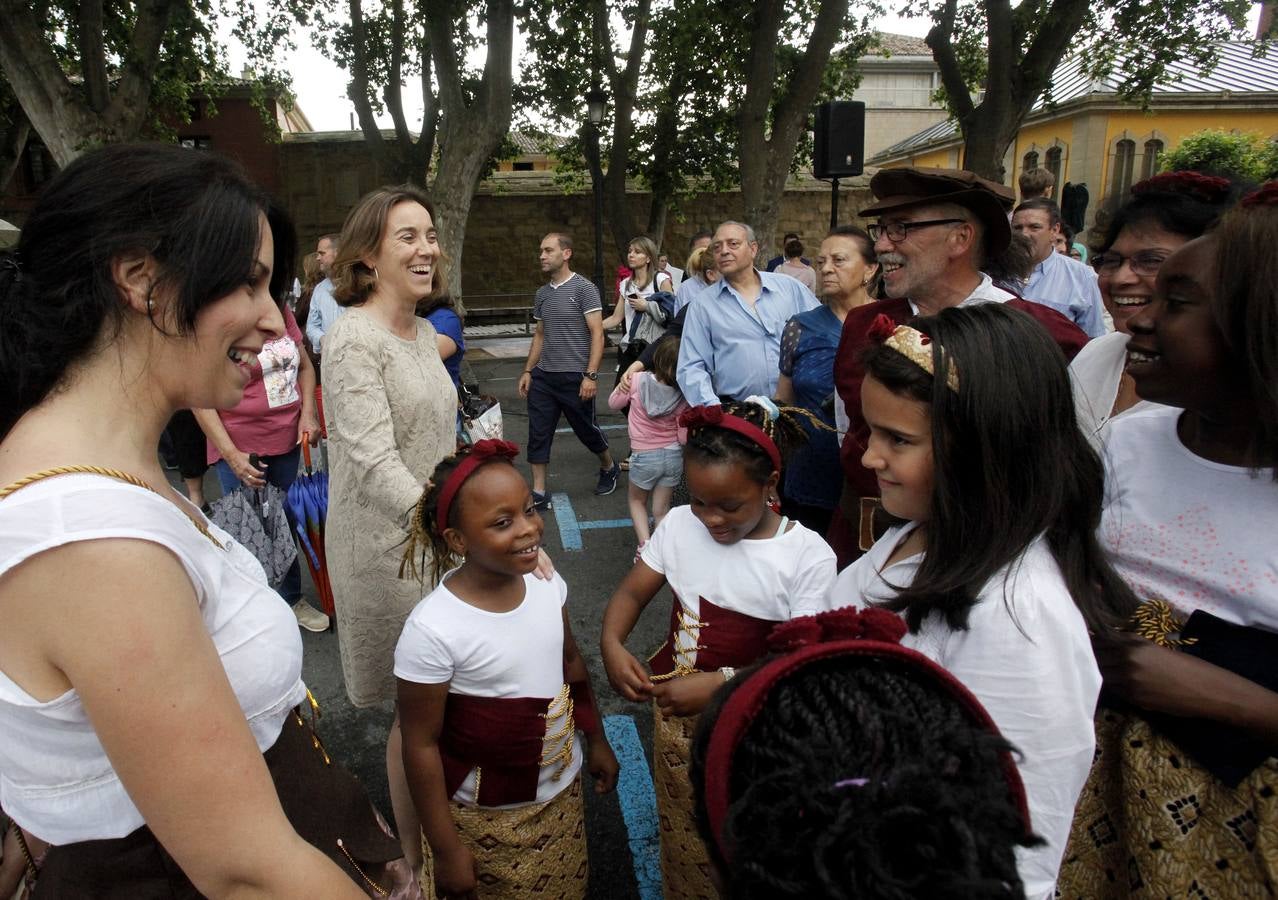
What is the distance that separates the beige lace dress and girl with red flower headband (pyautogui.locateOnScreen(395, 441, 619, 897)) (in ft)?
1.26

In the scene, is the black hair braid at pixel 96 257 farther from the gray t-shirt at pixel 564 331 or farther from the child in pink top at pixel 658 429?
the gray t-shirt at pixel 564 331

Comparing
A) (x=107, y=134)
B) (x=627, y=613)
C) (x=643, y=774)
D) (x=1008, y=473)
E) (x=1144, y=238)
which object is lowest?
(x=643, y=774)

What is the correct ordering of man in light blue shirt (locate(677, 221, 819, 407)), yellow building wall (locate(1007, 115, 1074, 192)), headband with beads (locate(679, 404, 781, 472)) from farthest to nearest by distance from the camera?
yellow building wall (locate(1007, 115, 1074, 192))
man in light blue shirt (locate(677, 221, 819, 407))
headband with beads (locate(679, 404, 781, 472))

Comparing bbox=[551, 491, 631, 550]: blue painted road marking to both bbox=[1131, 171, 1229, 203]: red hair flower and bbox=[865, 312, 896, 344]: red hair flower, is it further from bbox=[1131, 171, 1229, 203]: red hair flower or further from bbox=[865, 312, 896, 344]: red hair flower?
bbox=[865, 312, 896, 344]: red hair flower

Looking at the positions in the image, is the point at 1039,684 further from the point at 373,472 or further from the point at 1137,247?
the point at 1137,247

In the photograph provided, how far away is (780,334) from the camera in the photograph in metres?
4.50

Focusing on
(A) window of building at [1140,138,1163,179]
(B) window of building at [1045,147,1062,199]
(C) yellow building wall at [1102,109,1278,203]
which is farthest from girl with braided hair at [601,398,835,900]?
(B) window of building at [1045,147,1062,199]

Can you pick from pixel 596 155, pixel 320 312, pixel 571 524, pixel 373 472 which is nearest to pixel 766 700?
pixel 373 472

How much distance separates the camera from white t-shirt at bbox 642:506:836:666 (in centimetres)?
205

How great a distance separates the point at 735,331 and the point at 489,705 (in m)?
2.98

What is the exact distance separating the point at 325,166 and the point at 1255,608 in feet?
81.8

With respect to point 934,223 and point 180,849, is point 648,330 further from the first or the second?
point 180,849

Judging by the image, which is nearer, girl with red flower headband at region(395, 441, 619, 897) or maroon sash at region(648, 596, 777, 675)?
girl with red flower headband at region(395, 441, 619, 897)

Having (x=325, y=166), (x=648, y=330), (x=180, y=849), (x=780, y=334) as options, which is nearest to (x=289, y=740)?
(x=180, y=849)
